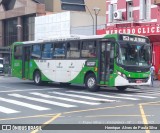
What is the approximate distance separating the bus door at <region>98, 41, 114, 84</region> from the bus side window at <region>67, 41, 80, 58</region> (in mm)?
2005

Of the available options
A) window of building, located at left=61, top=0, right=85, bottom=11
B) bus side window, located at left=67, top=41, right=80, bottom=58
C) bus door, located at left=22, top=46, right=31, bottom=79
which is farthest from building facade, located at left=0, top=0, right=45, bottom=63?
bus side window, located at left=67, top=41, right=80, bottom=58

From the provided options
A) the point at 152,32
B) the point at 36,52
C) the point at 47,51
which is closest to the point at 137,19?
the point at 152,32

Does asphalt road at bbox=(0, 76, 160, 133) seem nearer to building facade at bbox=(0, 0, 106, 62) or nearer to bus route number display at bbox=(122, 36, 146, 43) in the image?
bus route number display at bbox=(122, 36, 146, 43)

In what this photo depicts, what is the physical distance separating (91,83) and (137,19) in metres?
15.0

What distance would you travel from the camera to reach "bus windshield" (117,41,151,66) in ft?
66.9

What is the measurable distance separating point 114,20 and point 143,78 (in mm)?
16837

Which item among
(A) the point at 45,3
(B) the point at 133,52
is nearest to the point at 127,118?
(B) the point at 133,52

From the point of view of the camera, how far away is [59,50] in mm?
24281

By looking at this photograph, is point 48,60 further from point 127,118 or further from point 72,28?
point 72,28

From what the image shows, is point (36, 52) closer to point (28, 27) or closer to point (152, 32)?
point (152, 32)

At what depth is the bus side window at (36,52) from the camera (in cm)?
2630

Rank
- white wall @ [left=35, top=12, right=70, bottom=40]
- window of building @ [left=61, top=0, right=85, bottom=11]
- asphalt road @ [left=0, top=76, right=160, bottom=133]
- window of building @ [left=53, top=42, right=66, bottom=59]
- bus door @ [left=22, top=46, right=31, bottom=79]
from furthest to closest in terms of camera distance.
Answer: window of building @ [left=61, top=0, right=85, bottom=11] < white wall @ [left=35, top=12, right=70, bottom=40] < bus door @ [left=22, top=46, right=31, bottom=79] < window of building @ [left=53, top=42, right=66, bottom=59] < asphalt road @ [left=0, top=76, right=160, bottom=133]

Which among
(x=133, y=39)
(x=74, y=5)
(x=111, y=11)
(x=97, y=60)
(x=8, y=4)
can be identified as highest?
(x=8, y=4)

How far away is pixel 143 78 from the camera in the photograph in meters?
21.2
